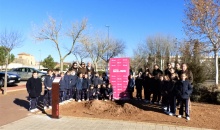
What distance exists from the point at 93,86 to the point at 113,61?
Answer: 5.05ft

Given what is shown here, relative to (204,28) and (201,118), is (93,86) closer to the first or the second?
(201,118)

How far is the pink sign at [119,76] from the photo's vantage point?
A: 1209cm

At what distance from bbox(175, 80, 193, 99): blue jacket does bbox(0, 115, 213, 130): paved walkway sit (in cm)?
136

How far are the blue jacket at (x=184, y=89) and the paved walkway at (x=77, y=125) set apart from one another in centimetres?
136

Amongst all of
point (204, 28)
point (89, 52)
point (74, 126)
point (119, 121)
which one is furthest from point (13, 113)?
point (89, 52)

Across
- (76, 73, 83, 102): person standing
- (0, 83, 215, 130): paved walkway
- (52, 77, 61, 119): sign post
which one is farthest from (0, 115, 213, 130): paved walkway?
(76, 73, 83, 102): person standing

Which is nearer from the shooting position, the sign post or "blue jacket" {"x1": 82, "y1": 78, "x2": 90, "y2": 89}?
the sign post

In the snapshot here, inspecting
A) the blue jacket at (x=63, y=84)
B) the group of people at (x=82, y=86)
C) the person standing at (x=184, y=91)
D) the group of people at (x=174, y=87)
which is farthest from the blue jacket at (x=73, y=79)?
the person standing at (x=184, y=91)

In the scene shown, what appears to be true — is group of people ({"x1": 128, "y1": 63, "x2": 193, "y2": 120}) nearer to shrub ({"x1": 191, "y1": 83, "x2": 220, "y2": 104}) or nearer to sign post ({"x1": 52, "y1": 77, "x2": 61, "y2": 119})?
shrub ({"x1": 191, "y1": 83, "x2": 220, "y2": 104})

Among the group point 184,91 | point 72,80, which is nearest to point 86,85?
point 72,80

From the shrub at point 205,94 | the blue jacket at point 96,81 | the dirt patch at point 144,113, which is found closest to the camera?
the dirt patch at point 144,113

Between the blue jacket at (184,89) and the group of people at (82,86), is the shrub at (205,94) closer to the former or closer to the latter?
the blue jacket at (184,89)

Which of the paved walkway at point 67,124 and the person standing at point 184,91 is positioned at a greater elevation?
the person standing at point 184,91

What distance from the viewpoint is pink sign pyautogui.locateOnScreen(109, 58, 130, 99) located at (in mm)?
12094
